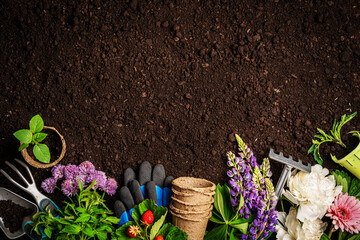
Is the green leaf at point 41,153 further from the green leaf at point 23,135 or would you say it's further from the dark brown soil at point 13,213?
the dark brown soil at point 13,213

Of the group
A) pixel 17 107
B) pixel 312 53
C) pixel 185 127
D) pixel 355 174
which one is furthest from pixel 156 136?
pixel 355 174

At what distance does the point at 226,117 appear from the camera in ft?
5.46

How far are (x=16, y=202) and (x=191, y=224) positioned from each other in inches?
38.3

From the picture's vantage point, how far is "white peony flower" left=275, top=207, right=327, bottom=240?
1.52 m

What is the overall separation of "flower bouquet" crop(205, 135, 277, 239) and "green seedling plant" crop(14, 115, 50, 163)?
91 cm

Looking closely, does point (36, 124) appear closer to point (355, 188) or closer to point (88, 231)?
point (88, 231)

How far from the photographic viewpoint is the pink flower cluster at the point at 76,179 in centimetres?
157

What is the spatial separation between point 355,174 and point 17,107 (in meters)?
1.85

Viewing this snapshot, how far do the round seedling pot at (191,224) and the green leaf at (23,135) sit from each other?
0.80 m

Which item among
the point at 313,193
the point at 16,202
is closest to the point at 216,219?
the point at 313,193

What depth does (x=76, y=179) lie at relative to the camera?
1584 millimetres

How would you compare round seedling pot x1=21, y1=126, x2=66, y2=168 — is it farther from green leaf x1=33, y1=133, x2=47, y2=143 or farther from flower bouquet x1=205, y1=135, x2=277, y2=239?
flower bouquet x1=205, y1=135, x2=277, y2=239

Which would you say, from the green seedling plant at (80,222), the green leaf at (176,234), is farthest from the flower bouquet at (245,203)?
the green seedling plant at (80,222)

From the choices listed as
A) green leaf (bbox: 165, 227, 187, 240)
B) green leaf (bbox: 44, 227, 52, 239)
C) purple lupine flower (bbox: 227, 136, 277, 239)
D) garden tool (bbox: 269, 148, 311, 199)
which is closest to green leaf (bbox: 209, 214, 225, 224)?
purple lupine flower (bbox: 227, 136, 277, 239)
